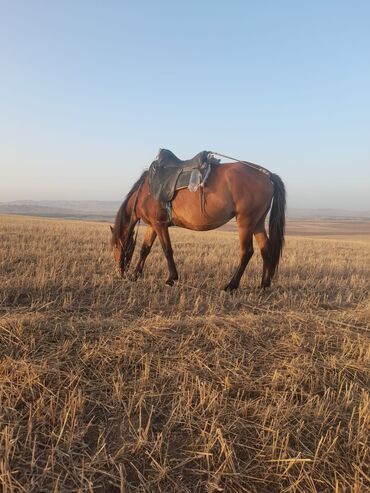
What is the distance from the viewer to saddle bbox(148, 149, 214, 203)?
6.55 meters

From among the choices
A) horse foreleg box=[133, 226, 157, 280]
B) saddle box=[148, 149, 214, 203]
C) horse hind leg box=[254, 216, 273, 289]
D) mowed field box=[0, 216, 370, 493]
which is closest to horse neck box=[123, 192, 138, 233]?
horse foreleg box=[133, 226, 157, 280]

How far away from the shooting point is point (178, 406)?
2.60 m

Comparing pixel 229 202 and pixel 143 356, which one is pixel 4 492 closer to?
pixel 143 356

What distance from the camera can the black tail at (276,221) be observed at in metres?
6.82

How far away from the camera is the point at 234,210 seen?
6.52 m

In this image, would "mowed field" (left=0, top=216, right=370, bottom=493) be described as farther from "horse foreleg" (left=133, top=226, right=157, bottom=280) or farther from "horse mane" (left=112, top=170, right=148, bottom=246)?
"horse mane" (left=112, top=170, right=148, bottom=246)

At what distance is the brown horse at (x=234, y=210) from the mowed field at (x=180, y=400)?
1.76m

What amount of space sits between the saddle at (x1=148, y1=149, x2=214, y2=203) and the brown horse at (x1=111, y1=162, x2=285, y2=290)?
0.15 m

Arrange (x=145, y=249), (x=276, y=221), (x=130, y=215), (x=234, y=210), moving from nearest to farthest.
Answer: (x=234, y=210) < (x=276, y=221) < (x=145, y=249) < (x=130, y=215)

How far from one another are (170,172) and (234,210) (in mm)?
1449

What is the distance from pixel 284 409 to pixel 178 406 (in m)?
0.78

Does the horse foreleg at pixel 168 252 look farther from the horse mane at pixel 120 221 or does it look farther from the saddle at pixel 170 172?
the horse mane at pixel 120 221

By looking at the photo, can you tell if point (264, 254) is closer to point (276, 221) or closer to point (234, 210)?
point (276, 221)

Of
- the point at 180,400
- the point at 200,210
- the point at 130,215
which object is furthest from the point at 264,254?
the point at 180,400
